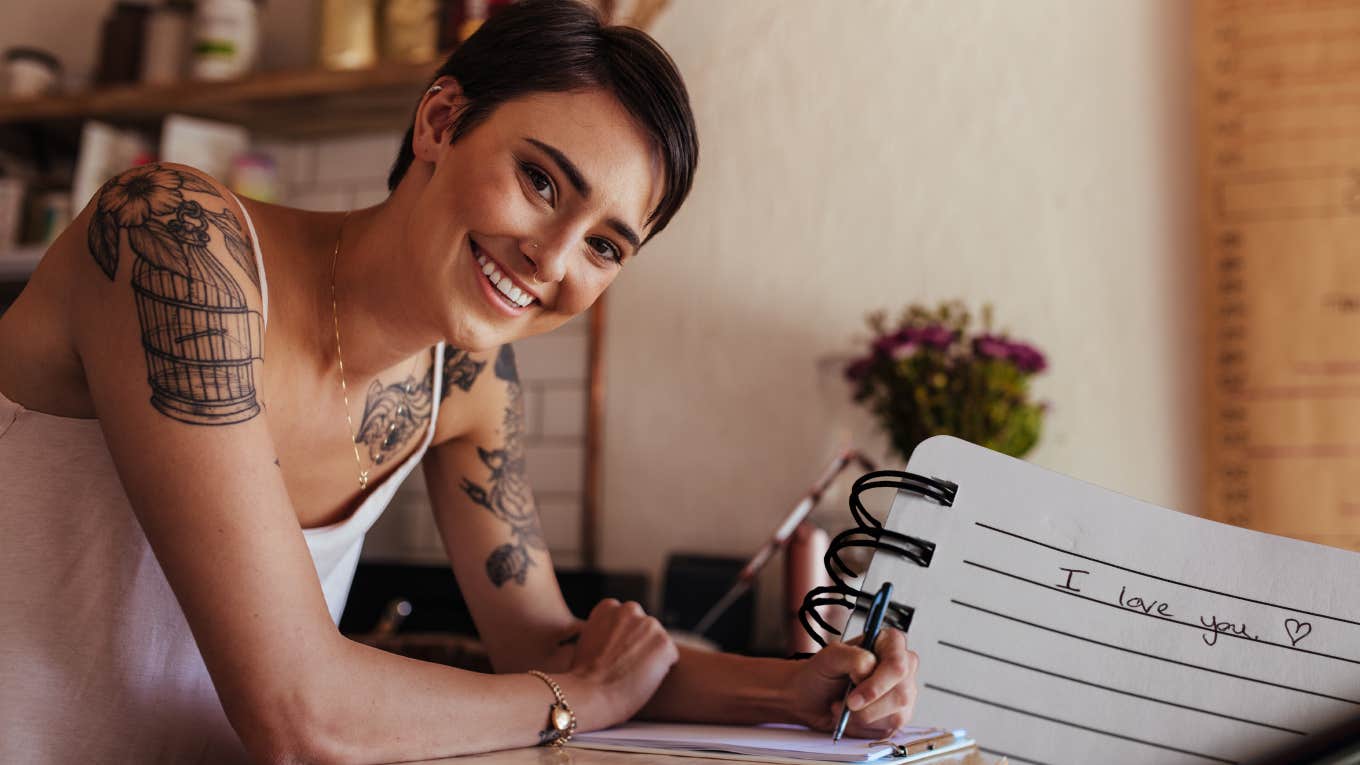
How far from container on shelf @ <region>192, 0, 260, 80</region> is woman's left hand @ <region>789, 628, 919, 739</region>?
6.42ft

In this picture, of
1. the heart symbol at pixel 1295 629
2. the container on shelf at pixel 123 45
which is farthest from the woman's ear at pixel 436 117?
the container on shelf at pixel 123 45

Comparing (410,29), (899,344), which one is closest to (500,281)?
(899,344)

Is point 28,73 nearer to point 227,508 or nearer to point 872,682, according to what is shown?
point 227,508

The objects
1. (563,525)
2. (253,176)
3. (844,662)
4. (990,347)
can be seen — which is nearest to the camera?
(844,662)

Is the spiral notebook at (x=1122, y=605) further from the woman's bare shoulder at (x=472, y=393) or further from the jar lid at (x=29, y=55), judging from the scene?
the jar lid at (x=29, y=55)

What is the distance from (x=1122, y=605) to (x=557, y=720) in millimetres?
383

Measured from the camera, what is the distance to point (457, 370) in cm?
110

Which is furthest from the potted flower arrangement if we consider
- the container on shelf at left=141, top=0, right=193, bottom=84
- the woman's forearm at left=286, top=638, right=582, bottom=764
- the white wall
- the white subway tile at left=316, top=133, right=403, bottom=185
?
the container on shelf at left=141, top=0, right=193, bottom=84

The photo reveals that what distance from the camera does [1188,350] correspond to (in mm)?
1807

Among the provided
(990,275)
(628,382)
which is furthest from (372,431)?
(990,275)

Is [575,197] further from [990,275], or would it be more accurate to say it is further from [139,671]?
[990,275]

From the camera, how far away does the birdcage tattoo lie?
0.67 metres

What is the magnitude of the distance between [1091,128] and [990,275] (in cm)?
31

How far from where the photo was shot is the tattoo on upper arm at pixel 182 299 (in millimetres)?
675
